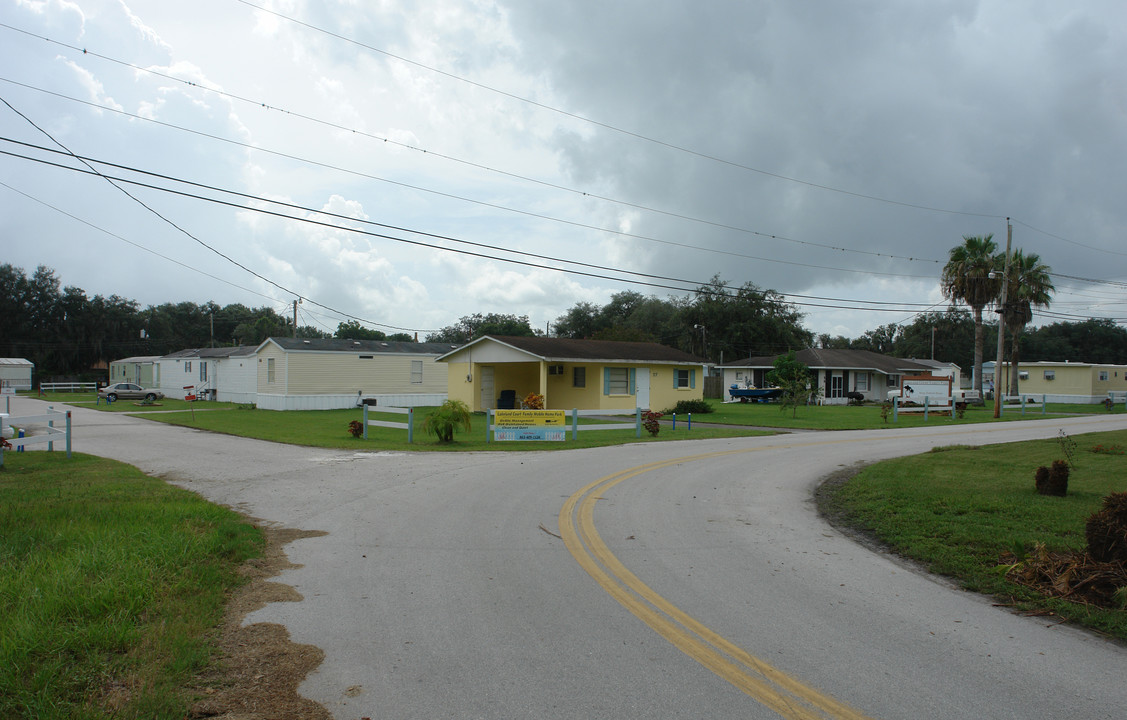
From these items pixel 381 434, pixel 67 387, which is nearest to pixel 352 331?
pixel 67 387

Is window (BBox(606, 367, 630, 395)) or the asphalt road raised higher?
window (BBox(606, 367, 630, 395))

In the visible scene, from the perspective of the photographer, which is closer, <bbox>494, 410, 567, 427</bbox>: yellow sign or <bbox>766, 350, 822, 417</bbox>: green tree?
<bbox>494, 410, 567, 427</bbox>: yellow sign

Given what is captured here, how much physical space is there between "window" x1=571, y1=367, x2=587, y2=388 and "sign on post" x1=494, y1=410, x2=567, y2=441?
13100 mm

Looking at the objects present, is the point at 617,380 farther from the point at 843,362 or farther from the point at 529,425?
the point at 843,362

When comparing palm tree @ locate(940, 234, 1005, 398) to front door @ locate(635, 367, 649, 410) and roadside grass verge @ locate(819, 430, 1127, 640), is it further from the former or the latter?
roadside grass verge @ locate(819, 430, 1127, 640)

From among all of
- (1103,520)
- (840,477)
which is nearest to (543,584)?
(1103,520)

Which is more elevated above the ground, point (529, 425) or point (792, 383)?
point (792, 383)

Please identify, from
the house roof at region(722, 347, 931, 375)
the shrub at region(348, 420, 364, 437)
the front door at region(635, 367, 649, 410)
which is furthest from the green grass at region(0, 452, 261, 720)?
the house roof at region(722, 347, 931, 375)

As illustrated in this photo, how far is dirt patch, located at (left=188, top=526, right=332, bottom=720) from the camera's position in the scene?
3.97 m

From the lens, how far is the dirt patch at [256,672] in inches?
156

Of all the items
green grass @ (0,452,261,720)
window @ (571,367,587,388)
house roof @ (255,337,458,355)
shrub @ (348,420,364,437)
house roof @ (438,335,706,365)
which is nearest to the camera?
green grass @ (0,452,261,720)

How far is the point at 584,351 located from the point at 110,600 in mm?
29891

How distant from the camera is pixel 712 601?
6.09m

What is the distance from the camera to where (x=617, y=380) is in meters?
35.2
